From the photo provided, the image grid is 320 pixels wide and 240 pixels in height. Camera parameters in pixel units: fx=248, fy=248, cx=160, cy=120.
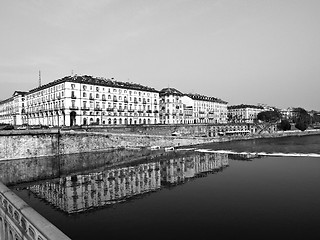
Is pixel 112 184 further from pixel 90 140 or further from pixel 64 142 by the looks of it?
pixel 90 140

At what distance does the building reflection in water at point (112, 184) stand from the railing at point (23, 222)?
1343cm

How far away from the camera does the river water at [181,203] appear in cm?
1703

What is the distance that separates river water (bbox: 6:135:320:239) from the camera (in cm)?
1703

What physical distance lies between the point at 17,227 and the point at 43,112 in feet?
286

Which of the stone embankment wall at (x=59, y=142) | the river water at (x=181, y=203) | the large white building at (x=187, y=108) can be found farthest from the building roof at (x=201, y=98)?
the river water at (x=181, y=203)

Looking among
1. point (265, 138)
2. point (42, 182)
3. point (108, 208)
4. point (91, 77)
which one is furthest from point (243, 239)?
point (265, 138)

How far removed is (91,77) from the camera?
273 feet

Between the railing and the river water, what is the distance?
874 cm

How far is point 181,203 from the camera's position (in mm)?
22969

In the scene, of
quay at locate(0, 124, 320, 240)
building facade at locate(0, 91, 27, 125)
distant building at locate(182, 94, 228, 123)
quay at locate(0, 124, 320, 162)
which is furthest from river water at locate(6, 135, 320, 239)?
distant building at locate(182, 94, 228, 123)

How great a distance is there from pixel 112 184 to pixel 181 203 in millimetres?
11297

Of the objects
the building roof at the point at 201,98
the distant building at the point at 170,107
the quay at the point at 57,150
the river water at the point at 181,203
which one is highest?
the building roof at the point at 201,98

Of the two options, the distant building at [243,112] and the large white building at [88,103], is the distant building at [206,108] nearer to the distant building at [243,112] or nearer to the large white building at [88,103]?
the large white building at [88,103]

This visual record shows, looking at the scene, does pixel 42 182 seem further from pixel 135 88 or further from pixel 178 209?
pixel 135 88
